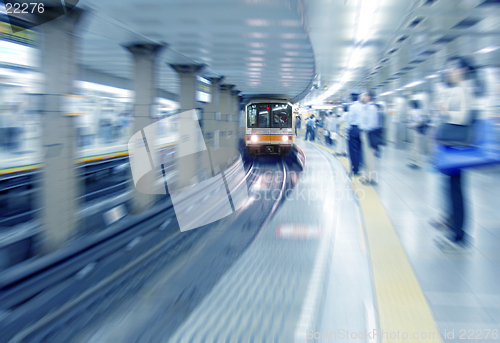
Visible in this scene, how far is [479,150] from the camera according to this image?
10.0 ft

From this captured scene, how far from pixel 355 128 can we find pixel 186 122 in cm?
429

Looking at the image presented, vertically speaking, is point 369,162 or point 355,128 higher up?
point 355,128

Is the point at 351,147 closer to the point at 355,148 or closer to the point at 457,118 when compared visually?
the point at 355,148

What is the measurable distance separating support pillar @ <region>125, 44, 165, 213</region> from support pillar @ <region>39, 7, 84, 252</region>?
6.14 ft

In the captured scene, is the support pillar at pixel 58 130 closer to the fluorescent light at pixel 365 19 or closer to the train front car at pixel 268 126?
the fluorescent light at pixel 365 19

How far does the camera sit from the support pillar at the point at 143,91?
6.22m

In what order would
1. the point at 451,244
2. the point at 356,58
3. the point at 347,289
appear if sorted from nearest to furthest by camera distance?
1. the point at 347,289
2. the point at 451,244
3. the point at 356,58

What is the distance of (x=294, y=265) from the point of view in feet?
11.1

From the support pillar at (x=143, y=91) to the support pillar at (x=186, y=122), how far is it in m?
2.21

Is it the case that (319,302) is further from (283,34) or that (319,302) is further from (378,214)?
(283,34)

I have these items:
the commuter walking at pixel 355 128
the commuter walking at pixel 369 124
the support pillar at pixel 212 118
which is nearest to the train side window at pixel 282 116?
the support pillar at pixel 212 118

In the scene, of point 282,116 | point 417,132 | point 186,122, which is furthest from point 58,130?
point 282,116

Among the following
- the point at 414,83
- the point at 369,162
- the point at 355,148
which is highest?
the point at 414,83

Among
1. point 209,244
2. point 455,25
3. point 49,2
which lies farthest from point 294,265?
point 455,25
